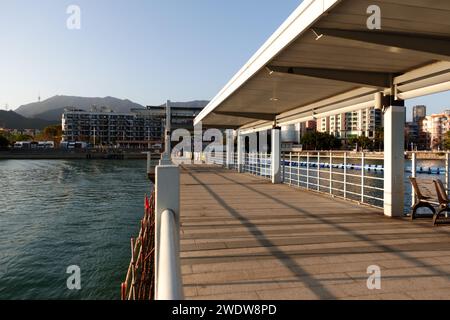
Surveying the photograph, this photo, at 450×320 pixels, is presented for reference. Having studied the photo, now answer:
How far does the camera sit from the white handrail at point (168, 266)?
1.29m

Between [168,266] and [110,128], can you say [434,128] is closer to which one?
[110,128]

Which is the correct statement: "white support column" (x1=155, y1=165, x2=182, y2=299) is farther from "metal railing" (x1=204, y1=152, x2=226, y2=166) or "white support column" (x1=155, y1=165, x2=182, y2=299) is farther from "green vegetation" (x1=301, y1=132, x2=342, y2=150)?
"green vegetation" (x1=301, y1=132, x2=342, y2=150)

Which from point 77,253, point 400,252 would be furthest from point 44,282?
point 400,252

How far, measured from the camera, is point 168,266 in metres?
1.48

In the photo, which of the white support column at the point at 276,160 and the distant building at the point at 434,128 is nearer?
the white support column at the point at 276,160

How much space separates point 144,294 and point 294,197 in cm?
485

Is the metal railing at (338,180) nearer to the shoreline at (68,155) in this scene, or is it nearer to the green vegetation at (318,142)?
the shoreline at (68,155)

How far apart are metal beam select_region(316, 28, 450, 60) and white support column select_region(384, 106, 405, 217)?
78.2 inches

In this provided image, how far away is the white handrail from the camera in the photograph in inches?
50.9

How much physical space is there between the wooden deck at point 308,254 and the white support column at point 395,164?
38 centimetres

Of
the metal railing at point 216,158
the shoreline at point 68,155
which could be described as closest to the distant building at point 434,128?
the shoreline at point 68,155

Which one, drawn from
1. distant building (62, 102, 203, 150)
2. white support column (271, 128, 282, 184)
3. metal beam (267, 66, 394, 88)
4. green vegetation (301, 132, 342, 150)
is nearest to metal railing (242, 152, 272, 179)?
white support column (271, 128, 282, 184)
